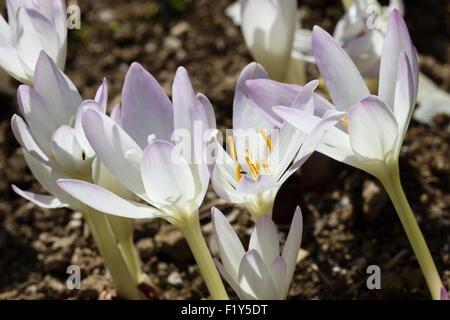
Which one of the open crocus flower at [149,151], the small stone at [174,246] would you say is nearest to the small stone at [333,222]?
the small stone at [174,246]

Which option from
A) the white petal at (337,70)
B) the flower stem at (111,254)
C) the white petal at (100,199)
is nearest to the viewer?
the white petal at (100,199)

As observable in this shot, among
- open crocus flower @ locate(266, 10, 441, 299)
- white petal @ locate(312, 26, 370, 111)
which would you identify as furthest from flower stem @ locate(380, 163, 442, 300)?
white petal @ locate(312, 26, 370, 111)

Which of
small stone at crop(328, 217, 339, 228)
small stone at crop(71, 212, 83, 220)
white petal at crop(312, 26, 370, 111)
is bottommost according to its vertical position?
small stone at crop(71, 212, 83, 220)

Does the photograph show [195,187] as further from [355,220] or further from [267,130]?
[355,220]

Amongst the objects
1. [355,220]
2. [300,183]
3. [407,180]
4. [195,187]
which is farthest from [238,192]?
[407,180]

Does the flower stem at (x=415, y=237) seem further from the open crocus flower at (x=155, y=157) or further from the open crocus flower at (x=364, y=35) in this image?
the open crocus flower at (x=364, y=35)

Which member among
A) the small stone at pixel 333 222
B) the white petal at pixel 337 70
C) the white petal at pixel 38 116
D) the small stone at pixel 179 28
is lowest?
the small stone at pixel 333 222

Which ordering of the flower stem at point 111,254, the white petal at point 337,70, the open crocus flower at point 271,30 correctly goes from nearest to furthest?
the white petal at point 337,70, the flower stem at point 111,254, the open crocus flower at point 271,30

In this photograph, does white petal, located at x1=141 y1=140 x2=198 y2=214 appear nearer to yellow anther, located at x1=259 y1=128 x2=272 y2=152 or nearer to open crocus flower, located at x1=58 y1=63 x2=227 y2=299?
open crocus flower, located at x1=58 y1=63 x2=227 y2=299
